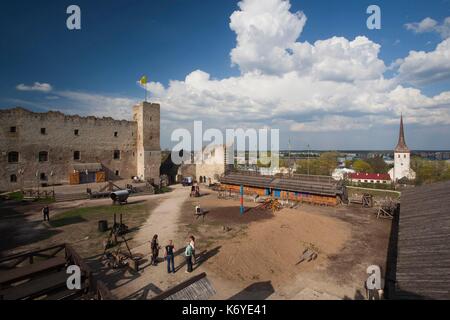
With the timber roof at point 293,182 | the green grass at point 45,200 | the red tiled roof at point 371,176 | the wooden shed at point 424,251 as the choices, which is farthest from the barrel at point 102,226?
the red tiled roof at point 371,176

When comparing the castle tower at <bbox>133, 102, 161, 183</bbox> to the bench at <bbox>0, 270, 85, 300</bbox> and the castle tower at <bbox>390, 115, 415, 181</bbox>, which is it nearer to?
the bench at <bbox>0, 270, 85, 300</bbox>

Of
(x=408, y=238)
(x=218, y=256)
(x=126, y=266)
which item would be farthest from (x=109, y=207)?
(x=408, y=238)

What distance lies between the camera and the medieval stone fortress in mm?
30734

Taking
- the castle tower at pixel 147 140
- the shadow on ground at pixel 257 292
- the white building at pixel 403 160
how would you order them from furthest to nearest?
the white building at pixel 403 160
the castle tower at pixel 147 140
the shadow on ground at pixel 257 292

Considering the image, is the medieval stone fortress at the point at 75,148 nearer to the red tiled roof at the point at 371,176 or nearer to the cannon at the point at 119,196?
the cannon at the point at 119,196

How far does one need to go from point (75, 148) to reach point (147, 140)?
10.1 m

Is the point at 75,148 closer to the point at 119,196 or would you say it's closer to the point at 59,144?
the point at 59,144

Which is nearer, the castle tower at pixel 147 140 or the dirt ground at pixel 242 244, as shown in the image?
the dirt ground at pixel 242 244

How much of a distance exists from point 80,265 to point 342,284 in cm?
1030

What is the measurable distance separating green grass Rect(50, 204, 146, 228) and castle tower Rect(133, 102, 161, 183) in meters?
15.2

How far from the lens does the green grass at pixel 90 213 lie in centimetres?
1919

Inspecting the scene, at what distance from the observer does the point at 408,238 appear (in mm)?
10438

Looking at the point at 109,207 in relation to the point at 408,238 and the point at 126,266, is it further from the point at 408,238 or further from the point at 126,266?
the point at 408,238
